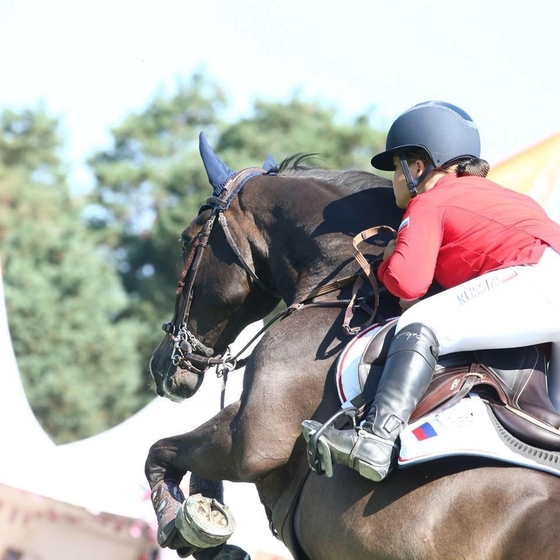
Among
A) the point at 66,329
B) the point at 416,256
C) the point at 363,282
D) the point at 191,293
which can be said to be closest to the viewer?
the point at 416,256

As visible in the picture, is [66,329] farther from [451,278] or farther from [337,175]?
[451,278]

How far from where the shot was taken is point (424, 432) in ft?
12.4

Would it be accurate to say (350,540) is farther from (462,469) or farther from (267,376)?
(267,376)

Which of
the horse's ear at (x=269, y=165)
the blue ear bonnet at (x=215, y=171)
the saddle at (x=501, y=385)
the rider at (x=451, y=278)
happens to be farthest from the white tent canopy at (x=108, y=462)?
the saddle at (x=501, y=385)

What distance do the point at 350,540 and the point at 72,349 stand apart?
942 inches

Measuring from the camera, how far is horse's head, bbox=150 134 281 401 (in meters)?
5.36

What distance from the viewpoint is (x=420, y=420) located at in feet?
12.6

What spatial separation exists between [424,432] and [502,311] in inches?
24.3

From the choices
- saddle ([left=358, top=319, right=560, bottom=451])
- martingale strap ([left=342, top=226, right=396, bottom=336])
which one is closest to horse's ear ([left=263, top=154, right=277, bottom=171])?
martingale strap ([left=342, top=226, right=396, bottom=336])

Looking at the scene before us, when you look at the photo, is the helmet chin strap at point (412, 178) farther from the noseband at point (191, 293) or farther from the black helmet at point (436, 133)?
the noseband at point (191, 293)

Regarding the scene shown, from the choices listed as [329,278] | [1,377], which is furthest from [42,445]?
[329,278]

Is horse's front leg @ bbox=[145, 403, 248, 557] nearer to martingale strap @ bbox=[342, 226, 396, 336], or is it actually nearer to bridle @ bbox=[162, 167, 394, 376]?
bridle @ bbox=[162, 167, 394, 376]

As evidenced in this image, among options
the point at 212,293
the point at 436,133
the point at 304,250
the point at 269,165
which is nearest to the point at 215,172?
the point at 269,165

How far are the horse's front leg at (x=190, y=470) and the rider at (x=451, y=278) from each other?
959mm
